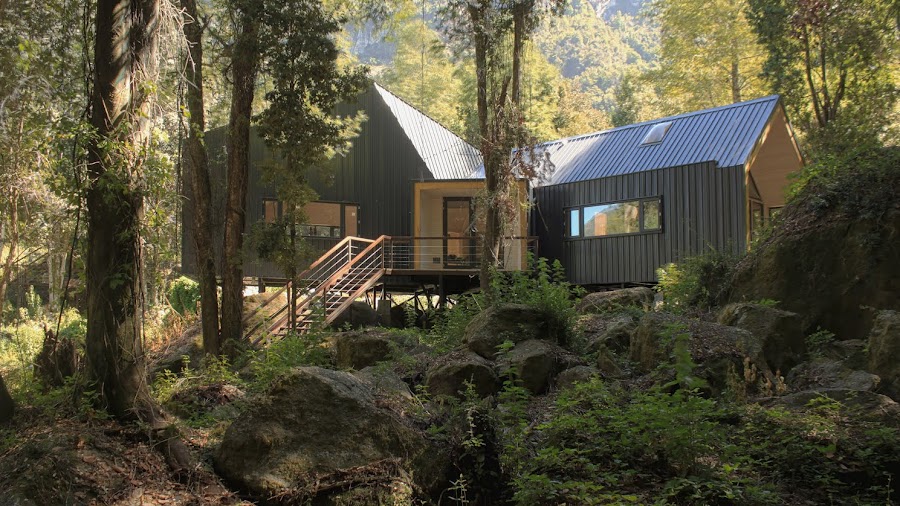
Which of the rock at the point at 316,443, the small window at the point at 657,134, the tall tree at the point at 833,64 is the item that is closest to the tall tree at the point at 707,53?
the tall tree at the point at 833,64

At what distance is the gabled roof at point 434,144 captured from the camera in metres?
19.0

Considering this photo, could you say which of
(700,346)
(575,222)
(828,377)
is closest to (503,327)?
(700,346)

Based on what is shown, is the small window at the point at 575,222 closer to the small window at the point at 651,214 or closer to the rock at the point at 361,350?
the small window at the point at 651,214

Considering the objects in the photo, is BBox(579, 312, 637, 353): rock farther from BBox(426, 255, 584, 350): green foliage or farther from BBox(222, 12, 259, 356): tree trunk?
BBox(222, 12, 259, 356): tree trunk

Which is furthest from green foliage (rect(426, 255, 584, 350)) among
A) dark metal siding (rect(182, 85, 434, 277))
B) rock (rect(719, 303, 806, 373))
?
dark metal siding (rect(182, 85, 434, 277))

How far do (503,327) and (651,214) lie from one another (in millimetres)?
9371

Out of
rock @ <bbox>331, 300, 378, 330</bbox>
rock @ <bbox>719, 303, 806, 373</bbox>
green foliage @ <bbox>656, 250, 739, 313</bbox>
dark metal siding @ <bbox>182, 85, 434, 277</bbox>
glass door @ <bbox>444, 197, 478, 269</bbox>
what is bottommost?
rock @ <bbox>331, 300, 378, 330</bbox>

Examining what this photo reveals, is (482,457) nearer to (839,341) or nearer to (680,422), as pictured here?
(680,422)

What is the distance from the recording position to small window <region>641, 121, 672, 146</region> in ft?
55.9

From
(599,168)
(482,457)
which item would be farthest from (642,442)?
(599,168)

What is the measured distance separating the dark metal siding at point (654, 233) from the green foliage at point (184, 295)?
855 centimetres

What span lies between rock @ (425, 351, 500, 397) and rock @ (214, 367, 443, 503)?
1787 mm

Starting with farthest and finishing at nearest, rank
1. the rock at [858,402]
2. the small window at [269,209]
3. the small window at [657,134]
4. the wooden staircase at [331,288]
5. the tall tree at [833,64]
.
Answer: the small window at [269,209] → the small window at [657,134] → the tall tree at [833,64] → the wooden staircase at [331,288] → the rock at [858,402]

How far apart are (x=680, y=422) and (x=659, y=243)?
463 inches
